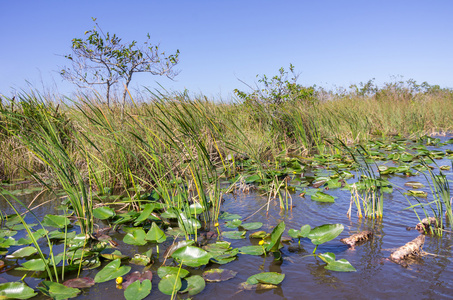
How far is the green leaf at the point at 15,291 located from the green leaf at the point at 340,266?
4.98 feet

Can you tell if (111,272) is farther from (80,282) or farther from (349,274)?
(349,274)

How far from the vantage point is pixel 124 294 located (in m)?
1.53

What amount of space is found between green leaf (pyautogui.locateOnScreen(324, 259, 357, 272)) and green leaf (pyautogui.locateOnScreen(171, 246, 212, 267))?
666 mm

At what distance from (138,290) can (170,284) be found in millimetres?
154

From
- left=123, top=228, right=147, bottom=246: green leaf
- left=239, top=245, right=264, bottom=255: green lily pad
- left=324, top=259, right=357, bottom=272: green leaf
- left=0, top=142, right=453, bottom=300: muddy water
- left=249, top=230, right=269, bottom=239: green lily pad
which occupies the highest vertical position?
left=123, top=228, right=147, bottom=246: green leaf

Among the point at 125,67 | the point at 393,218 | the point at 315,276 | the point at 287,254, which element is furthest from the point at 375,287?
the point at 125,67

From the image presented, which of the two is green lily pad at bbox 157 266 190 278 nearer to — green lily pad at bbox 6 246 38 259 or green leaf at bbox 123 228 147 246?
green leaf at bbox 123 228 147 246

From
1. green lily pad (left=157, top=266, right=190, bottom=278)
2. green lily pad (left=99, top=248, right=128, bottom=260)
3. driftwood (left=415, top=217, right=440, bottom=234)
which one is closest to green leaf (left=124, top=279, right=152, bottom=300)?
green lily pad (left=157, top=266, right=190, bottom=278)

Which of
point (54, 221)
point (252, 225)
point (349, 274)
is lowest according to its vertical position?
point (349, 274)

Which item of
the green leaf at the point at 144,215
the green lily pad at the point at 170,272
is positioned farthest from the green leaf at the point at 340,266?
the green leaf at the point at 144,215

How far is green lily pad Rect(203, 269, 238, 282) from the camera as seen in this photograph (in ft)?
5.57

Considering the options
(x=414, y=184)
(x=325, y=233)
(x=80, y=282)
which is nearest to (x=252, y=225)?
(x=325, y=233)

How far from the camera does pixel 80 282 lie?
1640 mm

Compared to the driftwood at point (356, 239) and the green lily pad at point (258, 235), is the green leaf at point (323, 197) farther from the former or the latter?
the green lily pad at point (258, 235)
